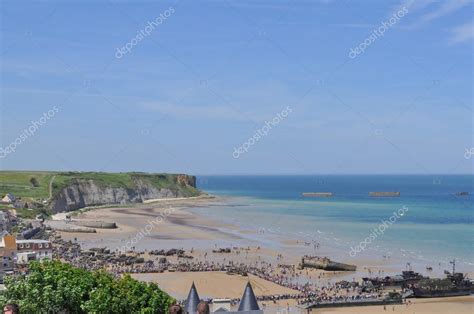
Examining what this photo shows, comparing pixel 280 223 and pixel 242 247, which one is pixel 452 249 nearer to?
pixel 242 247

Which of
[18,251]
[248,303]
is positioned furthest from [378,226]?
[248,303]

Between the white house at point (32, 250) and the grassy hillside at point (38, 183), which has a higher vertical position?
the grassy hillside at point (38, 183)

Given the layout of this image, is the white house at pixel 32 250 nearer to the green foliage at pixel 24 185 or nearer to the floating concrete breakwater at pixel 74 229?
the floating concrete breakwater at pixel 74 229

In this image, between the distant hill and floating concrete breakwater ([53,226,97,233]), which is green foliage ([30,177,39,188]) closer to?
the distant hill

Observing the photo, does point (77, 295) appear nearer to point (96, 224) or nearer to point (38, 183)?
point (96, 224)

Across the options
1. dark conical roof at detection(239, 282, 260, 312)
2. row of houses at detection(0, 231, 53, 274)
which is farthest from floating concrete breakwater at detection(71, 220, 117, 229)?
dark conical roof at detection(239, 282, 260, 312)

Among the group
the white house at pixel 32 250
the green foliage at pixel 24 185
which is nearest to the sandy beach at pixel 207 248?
the white house at pixel 32 250
